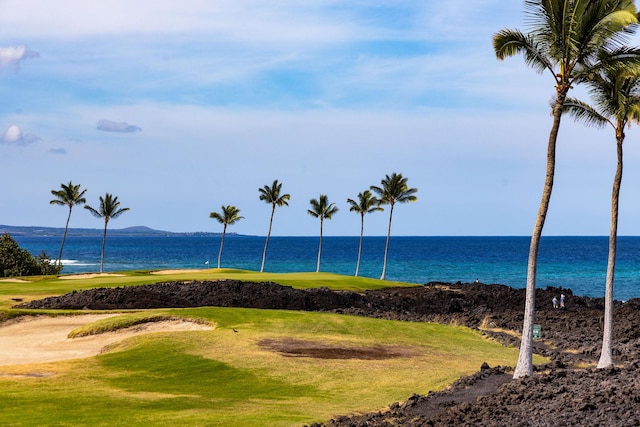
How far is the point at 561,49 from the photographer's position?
25.5 meters

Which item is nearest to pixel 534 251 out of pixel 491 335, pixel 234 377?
pixel 234 377

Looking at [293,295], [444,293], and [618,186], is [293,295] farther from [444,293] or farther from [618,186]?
[618,186]

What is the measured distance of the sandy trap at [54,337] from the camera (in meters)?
32.4

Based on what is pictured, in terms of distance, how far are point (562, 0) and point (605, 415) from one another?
1394 cm

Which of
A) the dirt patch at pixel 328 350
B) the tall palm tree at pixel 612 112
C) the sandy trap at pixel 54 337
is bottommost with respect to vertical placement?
the sandy trap at pixel 54 337

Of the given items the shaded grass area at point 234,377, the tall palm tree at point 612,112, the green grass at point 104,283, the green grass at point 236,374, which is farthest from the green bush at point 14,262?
the tall palm tree at point 612,112

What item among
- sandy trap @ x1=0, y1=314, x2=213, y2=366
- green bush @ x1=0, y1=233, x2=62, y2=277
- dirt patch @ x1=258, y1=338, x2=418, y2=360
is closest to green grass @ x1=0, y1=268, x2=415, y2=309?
sandy trap @ x1=0, y1=314, x2=213, y2=366

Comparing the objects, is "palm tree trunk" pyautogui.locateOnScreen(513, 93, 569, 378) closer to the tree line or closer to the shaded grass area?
the shaded grass area

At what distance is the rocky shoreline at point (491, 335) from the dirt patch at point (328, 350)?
5789mm

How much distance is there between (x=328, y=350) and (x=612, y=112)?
51.7 ft

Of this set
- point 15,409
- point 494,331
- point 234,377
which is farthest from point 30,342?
point 494,331

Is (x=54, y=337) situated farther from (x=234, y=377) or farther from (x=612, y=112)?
(x=612, y=112)

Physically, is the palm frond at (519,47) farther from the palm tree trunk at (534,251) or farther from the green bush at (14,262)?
the green bush at (14,262)

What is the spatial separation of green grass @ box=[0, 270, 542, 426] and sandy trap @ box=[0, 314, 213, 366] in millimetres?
856
